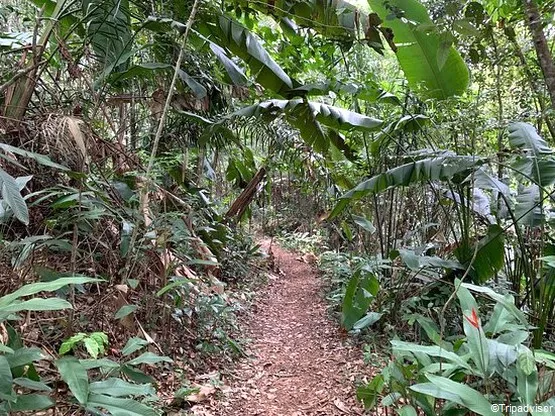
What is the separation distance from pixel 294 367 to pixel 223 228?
2.41 m

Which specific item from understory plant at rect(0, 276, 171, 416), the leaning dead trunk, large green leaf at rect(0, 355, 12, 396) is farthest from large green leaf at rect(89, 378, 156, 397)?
the leaning dead trunk

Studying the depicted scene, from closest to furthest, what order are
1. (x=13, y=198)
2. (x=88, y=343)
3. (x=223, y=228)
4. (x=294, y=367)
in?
(x=88, y=343)
(x=13, y=198)
(x=294, y=367)
(x=223, y=228)

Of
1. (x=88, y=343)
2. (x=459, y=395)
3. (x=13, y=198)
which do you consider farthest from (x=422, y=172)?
(x=13, y=198)

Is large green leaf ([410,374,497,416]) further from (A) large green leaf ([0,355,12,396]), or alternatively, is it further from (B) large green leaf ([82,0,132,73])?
(B) large green leaf ([82,0,132,73])

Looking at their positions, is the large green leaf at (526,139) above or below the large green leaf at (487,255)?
above

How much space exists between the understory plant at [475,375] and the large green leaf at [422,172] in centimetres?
130

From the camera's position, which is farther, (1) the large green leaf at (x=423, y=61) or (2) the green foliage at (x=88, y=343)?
(1) the large green leaf at (x=423, y=61)

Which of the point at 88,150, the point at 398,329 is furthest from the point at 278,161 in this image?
the point at 88,150

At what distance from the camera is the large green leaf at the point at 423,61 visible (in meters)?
4.11

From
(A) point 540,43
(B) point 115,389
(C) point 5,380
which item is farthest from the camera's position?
(A) point 540,43

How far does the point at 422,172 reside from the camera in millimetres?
3646

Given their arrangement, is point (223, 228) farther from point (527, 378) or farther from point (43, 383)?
point (527, 378)

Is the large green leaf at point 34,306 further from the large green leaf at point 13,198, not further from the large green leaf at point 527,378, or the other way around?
the large green leaf at point 527,378

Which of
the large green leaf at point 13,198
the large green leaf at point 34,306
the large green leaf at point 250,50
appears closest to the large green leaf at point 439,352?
the large green leaf at point 34,306
